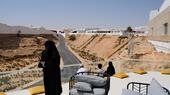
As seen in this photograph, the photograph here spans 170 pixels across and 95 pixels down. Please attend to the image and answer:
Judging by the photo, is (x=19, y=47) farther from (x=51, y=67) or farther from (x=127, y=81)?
(x=51, y=67)

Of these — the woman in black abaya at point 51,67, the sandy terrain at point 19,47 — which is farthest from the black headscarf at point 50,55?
the sandy terrain at point 19,47

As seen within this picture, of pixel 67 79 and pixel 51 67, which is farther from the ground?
pixel 51 67

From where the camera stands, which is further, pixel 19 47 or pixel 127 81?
pixel 19 47

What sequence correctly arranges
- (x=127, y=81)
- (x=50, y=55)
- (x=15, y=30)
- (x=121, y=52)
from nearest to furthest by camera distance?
Answer: (x=50, y=55), (x=127, y=81), (x=121, y=52), (x=15, y=30)

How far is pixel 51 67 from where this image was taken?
19.0 feet

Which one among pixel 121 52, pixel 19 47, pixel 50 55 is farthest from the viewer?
pixel 19 47

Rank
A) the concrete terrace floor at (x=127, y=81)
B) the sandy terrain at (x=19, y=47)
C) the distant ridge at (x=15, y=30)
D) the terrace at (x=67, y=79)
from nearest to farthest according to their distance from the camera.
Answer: the concrete terrace floor at (x=127, y=81), the terrace at (x=67, y=79), the sandy terrain at (x=19, y=47), the distant ridge at (x=15, y=30)

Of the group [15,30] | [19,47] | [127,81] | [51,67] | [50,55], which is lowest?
[19,47]

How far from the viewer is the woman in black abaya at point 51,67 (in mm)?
5664

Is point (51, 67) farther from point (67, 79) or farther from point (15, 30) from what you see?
point (15, 30)

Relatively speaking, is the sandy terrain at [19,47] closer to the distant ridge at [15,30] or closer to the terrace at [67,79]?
the distant ridge at [15,30]

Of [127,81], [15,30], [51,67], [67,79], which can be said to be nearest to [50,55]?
[51,67]

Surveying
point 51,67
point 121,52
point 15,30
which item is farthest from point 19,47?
point 51,67

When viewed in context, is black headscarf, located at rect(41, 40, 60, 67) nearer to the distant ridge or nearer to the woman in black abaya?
the woman in black abaya
